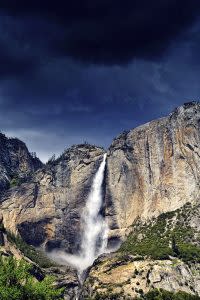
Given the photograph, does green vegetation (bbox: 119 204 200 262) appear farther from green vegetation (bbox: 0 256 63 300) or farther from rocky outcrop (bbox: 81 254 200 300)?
green vegetation (bbox: 0 256 63 300)

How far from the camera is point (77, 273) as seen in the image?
7618 inches

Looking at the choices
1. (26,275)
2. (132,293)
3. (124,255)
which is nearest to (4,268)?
(26,275)

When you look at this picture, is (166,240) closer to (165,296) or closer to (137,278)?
(137,278)

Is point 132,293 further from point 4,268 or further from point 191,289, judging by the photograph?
point 4,268

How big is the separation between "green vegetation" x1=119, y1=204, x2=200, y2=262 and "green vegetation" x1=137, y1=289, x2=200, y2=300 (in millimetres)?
16069

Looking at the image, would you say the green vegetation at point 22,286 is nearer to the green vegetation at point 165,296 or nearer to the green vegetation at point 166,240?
the green vegetation at point 165,296

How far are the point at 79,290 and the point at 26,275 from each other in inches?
4378

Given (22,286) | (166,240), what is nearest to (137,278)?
(166,240)

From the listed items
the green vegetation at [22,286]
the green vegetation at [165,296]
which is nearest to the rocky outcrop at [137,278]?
the green vegetation at [165,296]

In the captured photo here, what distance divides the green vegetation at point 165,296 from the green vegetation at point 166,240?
16069mm

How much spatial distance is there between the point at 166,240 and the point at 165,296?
1342 inches

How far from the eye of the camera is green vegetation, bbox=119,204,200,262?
549ft

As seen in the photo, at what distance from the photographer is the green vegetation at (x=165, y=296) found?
145 meters

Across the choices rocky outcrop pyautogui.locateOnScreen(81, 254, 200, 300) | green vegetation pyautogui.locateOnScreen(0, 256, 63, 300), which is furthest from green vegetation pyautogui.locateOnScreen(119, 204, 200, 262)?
green vegetation pyautogui.locateOnScreen(0, 256, 63, 300)
